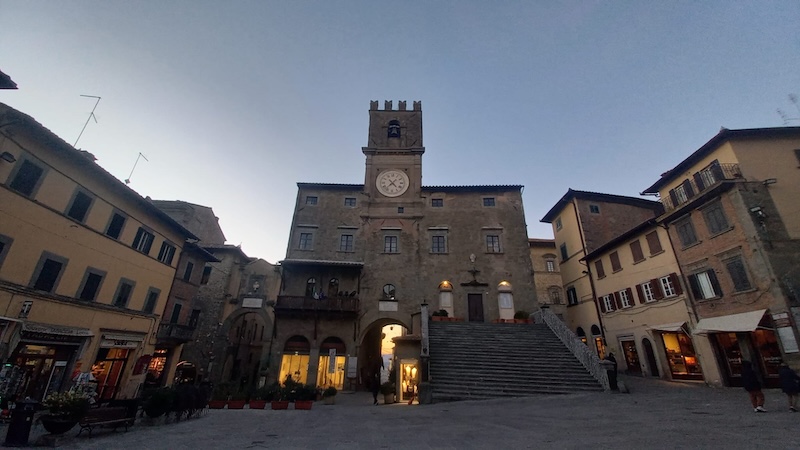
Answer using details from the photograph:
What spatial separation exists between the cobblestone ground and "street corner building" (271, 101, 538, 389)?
427 inches

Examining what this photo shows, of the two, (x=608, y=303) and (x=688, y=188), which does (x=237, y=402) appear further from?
(x=688, y=188)

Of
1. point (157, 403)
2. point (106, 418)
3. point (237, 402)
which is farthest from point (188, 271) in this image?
point (106, 418)

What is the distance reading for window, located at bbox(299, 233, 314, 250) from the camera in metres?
27.7

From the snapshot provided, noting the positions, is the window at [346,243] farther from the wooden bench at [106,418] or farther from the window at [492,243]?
the wooden bench at [106,418]

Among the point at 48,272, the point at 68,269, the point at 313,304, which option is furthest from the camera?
the point at 313,304

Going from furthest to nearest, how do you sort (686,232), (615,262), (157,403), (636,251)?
(615,262) < (636,251) < (686,232) < (157,403)

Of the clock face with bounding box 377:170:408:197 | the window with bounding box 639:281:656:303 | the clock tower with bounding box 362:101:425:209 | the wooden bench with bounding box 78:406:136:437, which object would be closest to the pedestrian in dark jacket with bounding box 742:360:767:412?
the window with bounding box 639:281:656:303

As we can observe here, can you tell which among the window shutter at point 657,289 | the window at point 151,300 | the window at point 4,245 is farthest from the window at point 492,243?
the window at point 4,245

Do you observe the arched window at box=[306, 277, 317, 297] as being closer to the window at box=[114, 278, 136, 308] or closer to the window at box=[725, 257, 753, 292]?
the window at box=[114, 278, 136, 308]

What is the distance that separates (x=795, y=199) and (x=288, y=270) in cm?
Answer: 3021

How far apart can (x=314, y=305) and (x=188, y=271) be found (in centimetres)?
980

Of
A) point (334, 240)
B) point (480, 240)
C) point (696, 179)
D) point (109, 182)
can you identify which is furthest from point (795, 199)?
point (109, 182)

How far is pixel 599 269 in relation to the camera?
26.1m

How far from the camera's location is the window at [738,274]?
50.3ft
